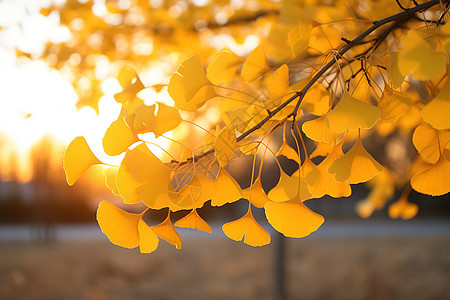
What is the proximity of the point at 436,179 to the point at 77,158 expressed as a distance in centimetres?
46

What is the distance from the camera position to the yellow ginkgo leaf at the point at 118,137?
0.45m

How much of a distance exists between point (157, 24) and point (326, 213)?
7967 millimetres

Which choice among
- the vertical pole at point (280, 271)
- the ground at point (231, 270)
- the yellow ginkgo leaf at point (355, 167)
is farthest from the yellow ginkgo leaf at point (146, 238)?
the ground at point (231, 270)

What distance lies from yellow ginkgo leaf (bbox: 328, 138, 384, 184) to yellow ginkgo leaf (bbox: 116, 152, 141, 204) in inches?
8.5

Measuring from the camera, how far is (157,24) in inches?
71.6

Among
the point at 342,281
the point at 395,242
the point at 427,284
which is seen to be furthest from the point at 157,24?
the point at 395,242

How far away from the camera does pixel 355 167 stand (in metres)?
0.46

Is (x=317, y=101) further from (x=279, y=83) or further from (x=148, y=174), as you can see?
(x=148, y=174)

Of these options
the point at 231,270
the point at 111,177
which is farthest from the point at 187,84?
the point at 231,270

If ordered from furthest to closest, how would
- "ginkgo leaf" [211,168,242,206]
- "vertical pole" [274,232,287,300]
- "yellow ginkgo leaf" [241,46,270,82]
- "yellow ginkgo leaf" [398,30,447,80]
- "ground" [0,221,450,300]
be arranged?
1. "ground" [0,221,450,300]
2. "vertical pole" [274,232,287,300]
3. "yellow ginkgo leaf" [241,46,270,82]
4. "ginkgo leaf" [211,168,242,206]
5. "yellow ginkgo leaf" [398,30,447,80]

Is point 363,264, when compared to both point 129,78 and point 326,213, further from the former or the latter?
point 326,213

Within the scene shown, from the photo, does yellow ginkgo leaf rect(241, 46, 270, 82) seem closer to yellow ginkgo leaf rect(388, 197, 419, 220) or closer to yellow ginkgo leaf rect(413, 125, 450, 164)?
yellow ginkgo leaf rect(413, 125, 450, 164)

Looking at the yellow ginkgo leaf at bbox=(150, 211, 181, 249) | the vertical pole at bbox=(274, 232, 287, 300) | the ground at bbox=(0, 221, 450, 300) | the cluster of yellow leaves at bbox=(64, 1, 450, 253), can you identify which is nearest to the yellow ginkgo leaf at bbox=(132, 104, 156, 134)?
the cluster of yellow leaves at bbox=(64, 1, 450, 253)

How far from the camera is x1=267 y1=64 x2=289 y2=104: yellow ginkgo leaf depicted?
0.51 meters
